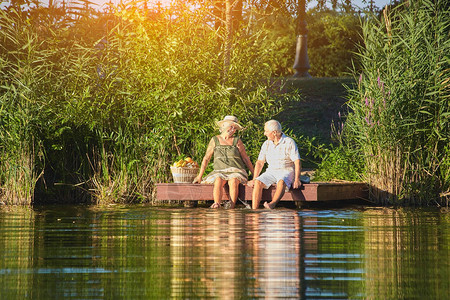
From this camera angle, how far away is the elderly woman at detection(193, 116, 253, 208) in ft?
40.5

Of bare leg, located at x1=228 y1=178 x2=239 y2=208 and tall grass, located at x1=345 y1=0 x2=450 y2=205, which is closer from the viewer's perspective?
bare leg, located at x1=228 y1=178 x2=239 y2=208

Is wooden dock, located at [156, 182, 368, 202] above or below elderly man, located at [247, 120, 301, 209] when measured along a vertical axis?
below

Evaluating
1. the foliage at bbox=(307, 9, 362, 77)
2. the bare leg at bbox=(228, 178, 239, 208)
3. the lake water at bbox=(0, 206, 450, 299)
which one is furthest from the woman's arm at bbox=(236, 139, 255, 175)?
the foliage at bbox=(307, 9, 362, 77)

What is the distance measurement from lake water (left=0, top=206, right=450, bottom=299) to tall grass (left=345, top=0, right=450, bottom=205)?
250 cm

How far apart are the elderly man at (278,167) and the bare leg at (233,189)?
19 cm

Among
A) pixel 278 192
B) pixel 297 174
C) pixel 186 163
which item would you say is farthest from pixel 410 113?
pixel 186 163

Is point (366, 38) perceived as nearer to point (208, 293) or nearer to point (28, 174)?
point (28, 174)

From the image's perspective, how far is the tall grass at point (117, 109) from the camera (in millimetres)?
13312

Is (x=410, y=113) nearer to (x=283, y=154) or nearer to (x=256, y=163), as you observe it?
(x=283, y=154)

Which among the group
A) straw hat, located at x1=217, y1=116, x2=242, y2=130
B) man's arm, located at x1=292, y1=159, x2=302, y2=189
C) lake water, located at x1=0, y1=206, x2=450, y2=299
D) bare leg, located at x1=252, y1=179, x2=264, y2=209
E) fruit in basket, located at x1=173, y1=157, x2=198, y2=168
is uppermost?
straw hat, located at x1=217, y1=116, x2=242, y2=130

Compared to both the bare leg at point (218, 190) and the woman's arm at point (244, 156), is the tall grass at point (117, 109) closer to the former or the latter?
the woman's arm at point (244, 156)

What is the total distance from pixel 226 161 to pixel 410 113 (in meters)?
2.93

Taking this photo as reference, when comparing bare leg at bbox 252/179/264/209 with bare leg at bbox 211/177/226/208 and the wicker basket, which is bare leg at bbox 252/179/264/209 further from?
the wicker basket

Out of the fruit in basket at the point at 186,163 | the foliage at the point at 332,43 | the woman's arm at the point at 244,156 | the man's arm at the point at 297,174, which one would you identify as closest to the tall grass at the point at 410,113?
the man's arm at the point at 297,174
